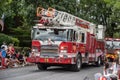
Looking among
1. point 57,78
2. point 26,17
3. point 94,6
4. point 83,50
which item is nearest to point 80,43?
point 83,50

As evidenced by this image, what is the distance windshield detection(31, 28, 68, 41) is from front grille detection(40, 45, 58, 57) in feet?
1.50

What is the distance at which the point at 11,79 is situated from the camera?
17547mm

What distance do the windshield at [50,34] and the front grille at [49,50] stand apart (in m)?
0.46

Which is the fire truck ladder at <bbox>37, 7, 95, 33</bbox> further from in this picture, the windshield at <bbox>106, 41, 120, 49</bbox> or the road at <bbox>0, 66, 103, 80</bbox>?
the windshield at <bbox>106, 41, 120, 49</bbox>

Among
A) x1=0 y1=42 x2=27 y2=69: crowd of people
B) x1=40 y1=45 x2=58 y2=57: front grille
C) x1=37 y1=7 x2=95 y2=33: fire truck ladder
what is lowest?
x1=0 y1=42 x2=27 y2=69: crowd of people

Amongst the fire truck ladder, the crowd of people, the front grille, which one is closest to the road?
the front grille

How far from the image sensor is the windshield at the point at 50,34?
2206 cm

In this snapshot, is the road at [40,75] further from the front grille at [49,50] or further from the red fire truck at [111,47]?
the red fire truck at [111,47]

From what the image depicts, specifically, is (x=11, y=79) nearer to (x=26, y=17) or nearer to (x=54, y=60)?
(x=54, y=60)

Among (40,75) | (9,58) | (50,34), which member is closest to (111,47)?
(9,58)

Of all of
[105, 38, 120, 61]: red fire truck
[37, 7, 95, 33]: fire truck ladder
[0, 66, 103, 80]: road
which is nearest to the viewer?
[0, 66, 103, 80]: road

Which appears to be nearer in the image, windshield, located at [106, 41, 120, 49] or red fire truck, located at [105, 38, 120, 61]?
red fire truck, located at [105, 38, 120, 61]

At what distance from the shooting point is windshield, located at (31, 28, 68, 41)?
72.4 ft

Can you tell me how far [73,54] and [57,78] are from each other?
161 inches
